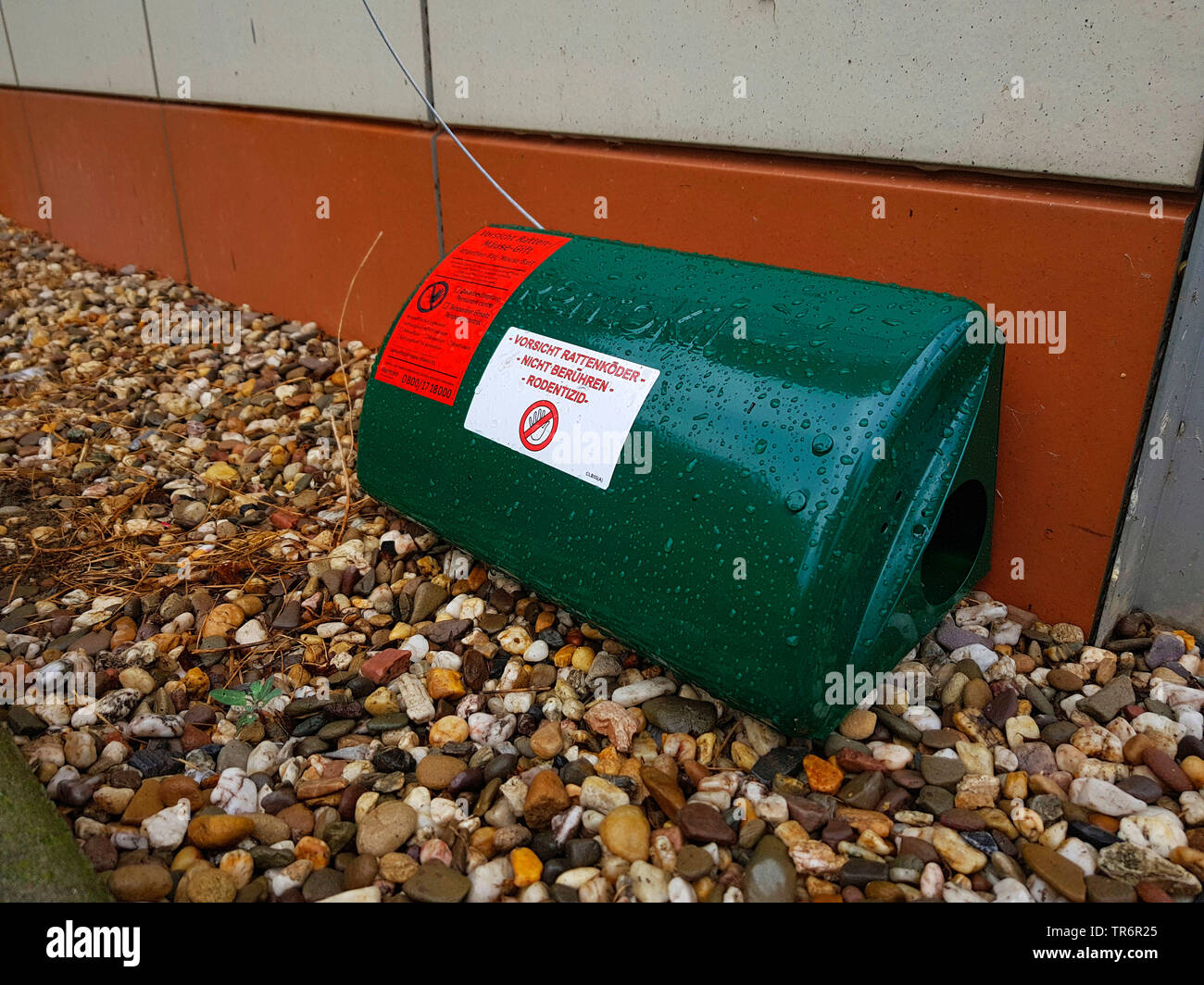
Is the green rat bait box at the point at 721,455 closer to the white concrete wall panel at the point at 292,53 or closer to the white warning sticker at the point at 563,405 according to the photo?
the white warning sticker at the point at 563,405

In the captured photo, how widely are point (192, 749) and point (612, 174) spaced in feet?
5.50

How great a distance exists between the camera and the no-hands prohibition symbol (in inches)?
67.9

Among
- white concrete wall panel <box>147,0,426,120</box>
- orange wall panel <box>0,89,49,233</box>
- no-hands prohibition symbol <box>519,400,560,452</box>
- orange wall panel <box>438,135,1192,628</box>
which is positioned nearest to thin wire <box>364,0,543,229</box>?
white concrete wall panel <box>147,0,426,120</box>

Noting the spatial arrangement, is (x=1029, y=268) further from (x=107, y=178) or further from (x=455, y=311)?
(x=107, y=178)

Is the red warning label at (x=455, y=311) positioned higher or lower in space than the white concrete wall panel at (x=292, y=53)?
lower

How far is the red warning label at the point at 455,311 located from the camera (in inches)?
77.1

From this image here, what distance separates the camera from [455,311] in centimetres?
203

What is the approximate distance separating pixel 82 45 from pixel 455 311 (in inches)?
146

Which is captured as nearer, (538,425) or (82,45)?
(538,425)

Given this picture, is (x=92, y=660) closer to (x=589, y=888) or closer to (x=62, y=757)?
(x=62, y=757)

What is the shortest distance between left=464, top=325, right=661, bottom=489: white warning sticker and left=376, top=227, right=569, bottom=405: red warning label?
11 cm

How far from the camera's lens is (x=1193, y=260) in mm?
→ 1593

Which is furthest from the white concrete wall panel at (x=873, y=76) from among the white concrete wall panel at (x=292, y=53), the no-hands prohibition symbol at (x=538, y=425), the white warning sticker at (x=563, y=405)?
the no-hands prohibition symbol at (x=538, y=425)

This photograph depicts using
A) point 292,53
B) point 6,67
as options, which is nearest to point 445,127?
point 292,53
